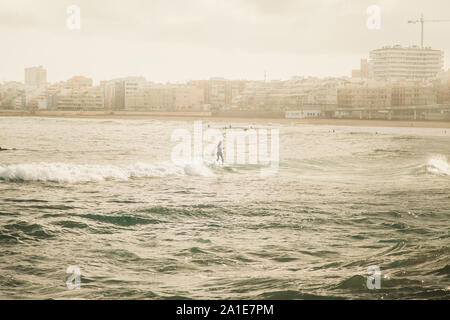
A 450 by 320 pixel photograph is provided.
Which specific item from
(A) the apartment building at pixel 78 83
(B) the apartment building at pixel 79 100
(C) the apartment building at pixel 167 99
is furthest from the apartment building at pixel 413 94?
(A) the apartment building at pixel 78 83

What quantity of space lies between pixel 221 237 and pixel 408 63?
156m

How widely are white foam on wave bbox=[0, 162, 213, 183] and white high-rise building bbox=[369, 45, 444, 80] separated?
137700 millimetres

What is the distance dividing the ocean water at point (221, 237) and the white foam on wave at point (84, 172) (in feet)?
0.29

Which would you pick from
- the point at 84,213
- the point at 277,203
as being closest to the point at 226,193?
the point at 277,203

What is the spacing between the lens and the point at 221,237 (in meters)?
8.47

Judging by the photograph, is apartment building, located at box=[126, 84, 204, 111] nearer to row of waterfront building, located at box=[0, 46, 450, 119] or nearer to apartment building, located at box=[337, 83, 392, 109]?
row of waterfront building, located at box=[0, 46, 450, 119]

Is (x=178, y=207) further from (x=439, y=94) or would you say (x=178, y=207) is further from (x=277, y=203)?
(x=439, y=94)

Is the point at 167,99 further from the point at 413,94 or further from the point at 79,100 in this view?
the point at 413,94

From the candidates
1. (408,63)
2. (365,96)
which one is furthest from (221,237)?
(408,63)

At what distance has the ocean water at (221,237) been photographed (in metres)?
5.84

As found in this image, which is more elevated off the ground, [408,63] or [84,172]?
[408,63]

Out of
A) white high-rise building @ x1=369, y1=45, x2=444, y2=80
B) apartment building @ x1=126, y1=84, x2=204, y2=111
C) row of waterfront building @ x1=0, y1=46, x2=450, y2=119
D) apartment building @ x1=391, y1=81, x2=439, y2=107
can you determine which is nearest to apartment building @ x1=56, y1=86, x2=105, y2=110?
row of waterfront building @ x1=0, y1=46, x2=450, y2=119

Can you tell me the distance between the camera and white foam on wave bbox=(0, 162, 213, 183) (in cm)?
1636
